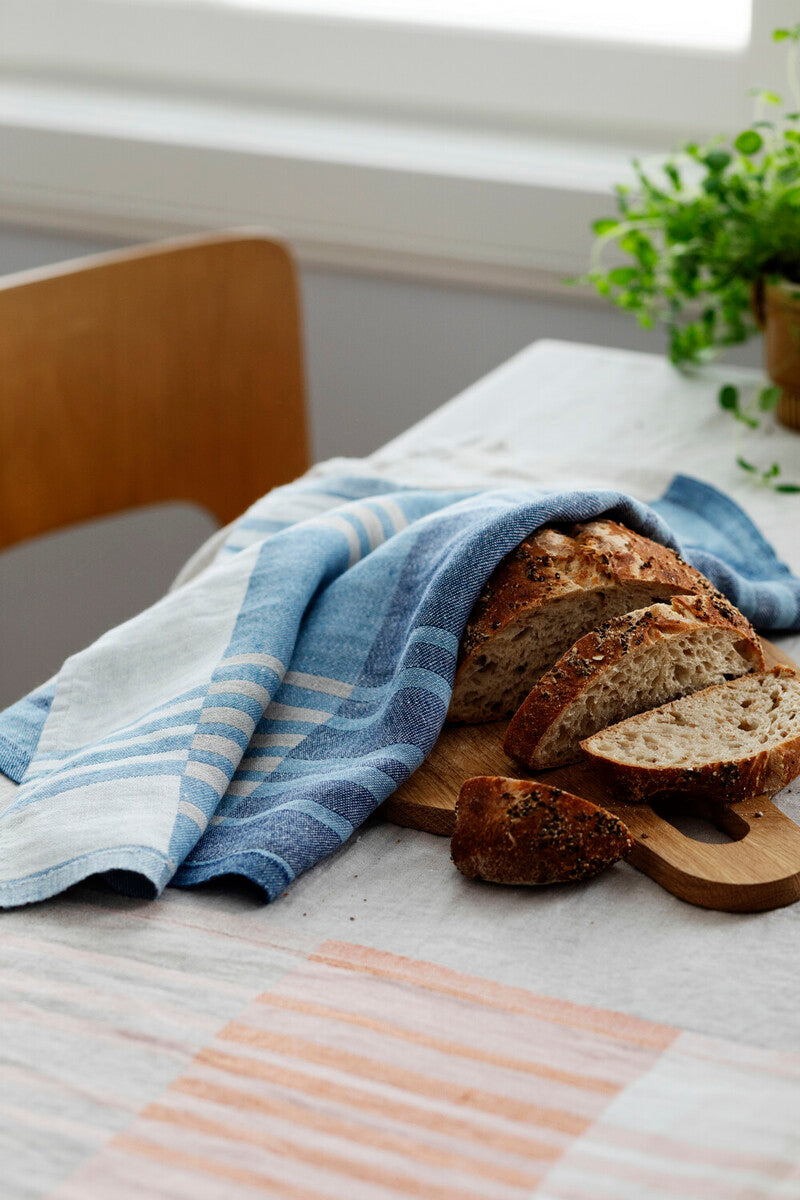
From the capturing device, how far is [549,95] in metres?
1.87

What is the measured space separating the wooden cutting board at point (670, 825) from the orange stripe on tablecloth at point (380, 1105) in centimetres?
18

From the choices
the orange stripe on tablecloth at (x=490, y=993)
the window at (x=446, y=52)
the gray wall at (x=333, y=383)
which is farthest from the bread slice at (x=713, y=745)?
the window at (x=446, y=52)

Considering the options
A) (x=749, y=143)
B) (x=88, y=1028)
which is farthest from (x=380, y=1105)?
(x=749, y=143)

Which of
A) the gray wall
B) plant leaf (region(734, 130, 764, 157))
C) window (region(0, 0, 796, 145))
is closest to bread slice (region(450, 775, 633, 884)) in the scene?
plant leaf (region(734, 130, 764, 157))

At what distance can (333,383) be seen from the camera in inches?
79.9

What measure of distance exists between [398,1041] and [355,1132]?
6cm

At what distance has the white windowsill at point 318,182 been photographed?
1.76m

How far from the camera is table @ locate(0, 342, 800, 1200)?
0.48 meters

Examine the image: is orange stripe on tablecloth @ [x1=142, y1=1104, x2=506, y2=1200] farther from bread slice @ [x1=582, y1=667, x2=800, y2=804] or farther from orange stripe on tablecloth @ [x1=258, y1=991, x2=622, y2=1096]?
bread slice @ [x1=582, y1=667, x2=800, y2=804]

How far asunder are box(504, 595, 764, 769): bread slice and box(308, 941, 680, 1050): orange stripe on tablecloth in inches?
6.6

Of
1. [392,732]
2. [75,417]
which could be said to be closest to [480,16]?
[75,417]

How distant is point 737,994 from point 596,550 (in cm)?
29

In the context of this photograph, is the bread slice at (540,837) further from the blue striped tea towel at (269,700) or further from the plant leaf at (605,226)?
the plant leaf at (605,226)

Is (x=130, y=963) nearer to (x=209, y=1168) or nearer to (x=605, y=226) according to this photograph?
(x=209, y=1168)
